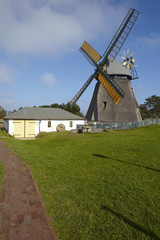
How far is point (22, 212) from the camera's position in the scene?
409 centimetres

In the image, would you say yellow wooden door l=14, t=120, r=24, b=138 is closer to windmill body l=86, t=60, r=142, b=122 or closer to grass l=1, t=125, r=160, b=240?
windmill body l=86, t=60, r=142, b=122

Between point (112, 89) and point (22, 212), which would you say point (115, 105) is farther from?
point (22, 212)

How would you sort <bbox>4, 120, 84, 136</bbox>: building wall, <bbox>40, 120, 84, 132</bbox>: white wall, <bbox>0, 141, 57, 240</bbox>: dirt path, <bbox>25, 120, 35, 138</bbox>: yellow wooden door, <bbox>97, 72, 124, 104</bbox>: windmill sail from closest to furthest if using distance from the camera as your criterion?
<bbox>0, 141, 57, 240</bbox>: dirt path
<bbox>4, 120, 84, 136</bbox>: building wall
<bbox>97, 72, 124, 104</bbox>: windmill sail
<bbox>25, 120, 35, 138</bbox>: yellow wooden door
<bbox>40, 120, 84, 132</bbox>: white wall

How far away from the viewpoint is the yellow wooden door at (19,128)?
2239cm

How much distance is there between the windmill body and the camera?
2569cm

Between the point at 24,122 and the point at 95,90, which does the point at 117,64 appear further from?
the point at 24,122

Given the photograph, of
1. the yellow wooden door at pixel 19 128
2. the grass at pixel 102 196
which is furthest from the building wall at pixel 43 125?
the grass at pixel 102 196

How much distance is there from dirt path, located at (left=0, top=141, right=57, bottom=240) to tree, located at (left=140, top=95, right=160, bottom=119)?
225ft

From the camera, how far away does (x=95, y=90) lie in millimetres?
28719

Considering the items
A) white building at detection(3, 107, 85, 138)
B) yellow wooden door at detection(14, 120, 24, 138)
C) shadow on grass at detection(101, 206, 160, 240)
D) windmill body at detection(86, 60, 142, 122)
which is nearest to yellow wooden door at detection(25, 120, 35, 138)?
white building at detection(3, 107, 85, 138)

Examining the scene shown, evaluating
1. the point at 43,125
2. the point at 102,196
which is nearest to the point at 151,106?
the point at 43,125

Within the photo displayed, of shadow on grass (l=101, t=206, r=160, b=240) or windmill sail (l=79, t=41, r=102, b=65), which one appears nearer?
shadow on grass (l=101, t=206, r=160, b=240)

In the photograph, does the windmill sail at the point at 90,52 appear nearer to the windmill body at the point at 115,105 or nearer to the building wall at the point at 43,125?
the windmill body at the point at 115,105

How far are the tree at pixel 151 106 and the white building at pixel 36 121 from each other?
49.1m
